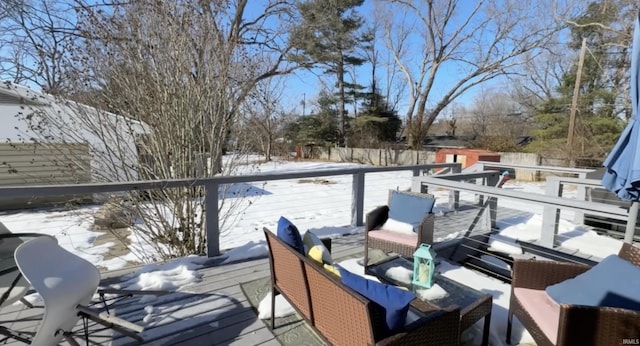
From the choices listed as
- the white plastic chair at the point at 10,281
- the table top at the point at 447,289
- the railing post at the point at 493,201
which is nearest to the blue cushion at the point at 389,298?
the table top at the point at 447,289

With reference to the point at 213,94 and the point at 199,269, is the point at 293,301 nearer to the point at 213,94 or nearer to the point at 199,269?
the point at 199,269

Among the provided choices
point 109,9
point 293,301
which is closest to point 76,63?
point 109,9

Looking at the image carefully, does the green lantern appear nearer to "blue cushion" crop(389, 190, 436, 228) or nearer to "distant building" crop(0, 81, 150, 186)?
"blue cushion" crop(389, 190, 436, 228)

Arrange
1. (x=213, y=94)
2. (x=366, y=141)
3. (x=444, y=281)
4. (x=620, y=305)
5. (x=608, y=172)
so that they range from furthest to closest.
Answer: (x=366, y=141) → (x=213, y=94) → (x=608, y=172) → (x=444, y=281) → (x=620, y=305)

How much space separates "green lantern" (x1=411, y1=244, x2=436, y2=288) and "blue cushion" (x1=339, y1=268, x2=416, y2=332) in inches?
37.2

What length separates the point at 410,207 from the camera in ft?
11.1

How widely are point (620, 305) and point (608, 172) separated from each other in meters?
1.58

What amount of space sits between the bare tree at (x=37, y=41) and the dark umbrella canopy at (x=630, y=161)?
5209 millimetres

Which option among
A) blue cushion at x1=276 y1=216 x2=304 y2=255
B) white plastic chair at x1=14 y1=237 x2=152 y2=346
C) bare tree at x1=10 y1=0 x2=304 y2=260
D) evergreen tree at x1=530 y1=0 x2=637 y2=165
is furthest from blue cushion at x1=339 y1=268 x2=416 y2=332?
evergreen tree at x1=530 y1=0 x2=637 y2=165

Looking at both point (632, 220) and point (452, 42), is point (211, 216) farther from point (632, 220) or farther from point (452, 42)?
point (452, 42)

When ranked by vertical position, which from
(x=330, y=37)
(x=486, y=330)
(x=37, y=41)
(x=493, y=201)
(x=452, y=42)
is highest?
(x=452, y=42)

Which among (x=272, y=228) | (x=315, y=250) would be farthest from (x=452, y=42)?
(x=315, y=250)

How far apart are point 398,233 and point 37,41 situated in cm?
484

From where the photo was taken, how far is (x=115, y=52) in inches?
133
